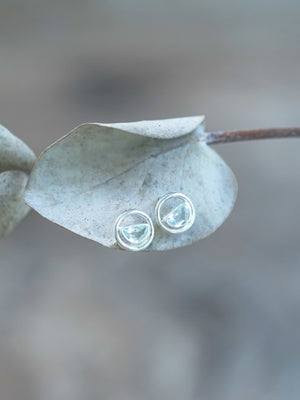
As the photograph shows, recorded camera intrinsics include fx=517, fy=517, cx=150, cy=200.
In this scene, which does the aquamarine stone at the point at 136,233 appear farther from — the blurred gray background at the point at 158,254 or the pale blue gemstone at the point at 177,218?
the blurred gray background at the point at 158,254

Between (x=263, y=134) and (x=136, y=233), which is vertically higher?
(x=263, y=134)

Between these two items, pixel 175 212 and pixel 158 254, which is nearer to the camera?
pixel 175 212

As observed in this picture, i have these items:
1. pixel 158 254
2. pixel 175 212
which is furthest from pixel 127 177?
pixel 158 254

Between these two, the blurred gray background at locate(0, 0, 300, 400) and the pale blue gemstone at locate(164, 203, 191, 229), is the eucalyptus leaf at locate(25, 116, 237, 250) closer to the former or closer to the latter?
the pale blue gemstone at locate(164, 203, 191, 229)

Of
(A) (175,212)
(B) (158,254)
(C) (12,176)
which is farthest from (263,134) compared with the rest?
(B) (158,254)

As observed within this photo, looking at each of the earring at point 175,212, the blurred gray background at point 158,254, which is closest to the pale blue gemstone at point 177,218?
the earring at point 175,212

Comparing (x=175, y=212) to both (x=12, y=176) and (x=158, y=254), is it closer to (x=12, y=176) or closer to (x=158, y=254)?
(x=12, y=176)
